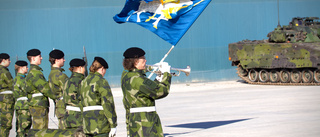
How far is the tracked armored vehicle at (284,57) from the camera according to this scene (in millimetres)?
27797

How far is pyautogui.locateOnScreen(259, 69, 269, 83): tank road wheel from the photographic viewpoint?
2993 centimetres

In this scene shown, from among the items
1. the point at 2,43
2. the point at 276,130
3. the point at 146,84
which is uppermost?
the point at 2,43

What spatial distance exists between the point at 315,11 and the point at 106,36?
14.3 metres

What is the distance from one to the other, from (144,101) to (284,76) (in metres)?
23.2

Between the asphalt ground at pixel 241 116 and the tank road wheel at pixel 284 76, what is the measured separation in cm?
649

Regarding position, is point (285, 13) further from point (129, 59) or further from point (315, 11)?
point (129, 59)

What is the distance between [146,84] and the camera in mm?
6777

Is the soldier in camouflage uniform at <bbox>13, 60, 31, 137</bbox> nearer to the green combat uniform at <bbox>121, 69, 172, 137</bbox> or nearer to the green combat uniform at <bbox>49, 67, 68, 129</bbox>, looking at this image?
the green combat uniform at <bbox>49, 67, 68, 129</bbox>

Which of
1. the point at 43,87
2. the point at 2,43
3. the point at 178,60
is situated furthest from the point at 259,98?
the point at 2,43

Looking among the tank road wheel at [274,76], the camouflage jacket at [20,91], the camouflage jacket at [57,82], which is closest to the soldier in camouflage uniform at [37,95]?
the camouflage jacket at [57,82]

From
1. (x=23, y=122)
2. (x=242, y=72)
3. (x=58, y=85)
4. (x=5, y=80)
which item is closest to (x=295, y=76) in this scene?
(x=242, y=72)

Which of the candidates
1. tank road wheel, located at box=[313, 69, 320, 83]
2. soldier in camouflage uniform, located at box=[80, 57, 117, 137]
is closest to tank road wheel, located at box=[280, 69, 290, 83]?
tank road wheel, located at box=[313, 69, 320, 83]

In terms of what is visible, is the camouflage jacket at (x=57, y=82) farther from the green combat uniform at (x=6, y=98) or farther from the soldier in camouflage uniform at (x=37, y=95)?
the green combat uniform at (x=6, y=98)

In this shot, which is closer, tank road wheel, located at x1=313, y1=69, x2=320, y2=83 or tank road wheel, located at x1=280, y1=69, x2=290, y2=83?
tank road wheel, located at x1=313, y1=69, x2=320, y2=83
